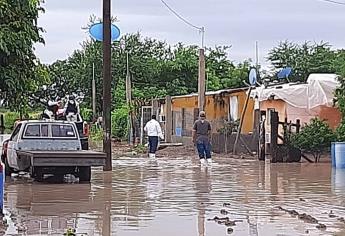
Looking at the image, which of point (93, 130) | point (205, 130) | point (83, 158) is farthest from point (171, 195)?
point (93, 130)

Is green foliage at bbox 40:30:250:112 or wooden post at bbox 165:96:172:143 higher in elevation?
green foliage at bbox 40:30:250:112

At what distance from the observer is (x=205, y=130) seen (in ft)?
93.7

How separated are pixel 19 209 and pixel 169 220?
9.99 feet

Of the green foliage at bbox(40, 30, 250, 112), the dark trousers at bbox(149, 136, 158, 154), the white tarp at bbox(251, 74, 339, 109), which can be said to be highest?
the green foliage at bbox(40, 30, 250, 112)

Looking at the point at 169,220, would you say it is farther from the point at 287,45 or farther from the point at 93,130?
the point at 287,45

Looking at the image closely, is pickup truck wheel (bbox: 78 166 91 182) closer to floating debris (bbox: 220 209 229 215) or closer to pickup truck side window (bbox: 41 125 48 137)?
Answer: pickup truck side window (bbox: 41 125 48 137)

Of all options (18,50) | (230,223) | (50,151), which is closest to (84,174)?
(50,151)

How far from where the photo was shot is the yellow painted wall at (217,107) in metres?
38.0

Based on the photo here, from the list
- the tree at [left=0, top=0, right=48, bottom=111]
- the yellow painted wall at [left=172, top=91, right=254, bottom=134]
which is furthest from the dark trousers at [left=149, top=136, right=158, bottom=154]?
the tree at [left=0, top=0, right=48, bottom=111]

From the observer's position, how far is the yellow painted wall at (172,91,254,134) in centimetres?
3803

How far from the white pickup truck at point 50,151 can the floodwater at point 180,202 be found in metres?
0.48

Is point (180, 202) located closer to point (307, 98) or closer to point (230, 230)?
point (230, 230)

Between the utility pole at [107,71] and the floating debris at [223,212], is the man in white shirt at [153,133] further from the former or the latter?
the floating debris at [223,212]

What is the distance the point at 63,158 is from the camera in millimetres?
20172
